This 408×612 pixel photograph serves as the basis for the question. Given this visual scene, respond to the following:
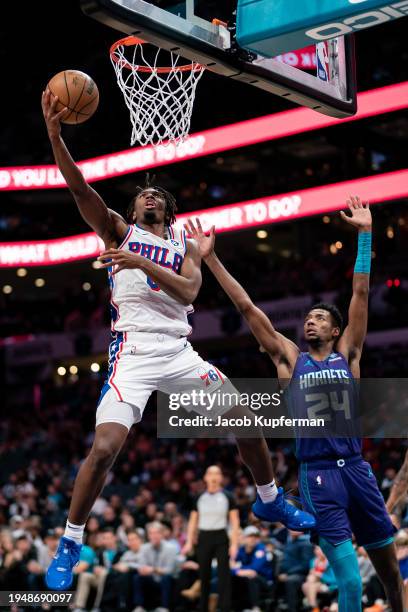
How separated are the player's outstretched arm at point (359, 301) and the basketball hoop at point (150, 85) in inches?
63.6

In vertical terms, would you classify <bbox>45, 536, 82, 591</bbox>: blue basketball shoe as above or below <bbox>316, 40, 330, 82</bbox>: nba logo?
below

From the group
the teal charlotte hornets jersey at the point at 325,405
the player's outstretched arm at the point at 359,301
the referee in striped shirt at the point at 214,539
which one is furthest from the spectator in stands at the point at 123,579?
the player's outstretched arm at the point at 359,301

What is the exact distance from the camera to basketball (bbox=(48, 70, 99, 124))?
18.5 feet

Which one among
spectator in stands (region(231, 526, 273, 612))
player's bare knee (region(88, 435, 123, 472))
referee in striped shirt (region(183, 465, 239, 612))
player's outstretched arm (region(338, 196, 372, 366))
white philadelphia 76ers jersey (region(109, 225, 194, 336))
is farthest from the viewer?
spectator in stands (region(231, 526, 273, 612))

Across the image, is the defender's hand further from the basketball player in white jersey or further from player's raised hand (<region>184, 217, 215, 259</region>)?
player's raised hand (<region>184, 217, 215, 259</region>)

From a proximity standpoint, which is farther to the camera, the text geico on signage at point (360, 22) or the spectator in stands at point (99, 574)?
the spectator in stands at point (99, 574)

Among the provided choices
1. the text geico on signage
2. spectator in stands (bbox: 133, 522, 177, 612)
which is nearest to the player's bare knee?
the text geico on signage

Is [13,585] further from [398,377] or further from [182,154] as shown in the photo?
[398,377]

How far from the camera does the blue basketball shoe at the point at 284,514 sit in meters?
5.93

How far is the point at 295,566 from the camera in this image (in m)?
10.9

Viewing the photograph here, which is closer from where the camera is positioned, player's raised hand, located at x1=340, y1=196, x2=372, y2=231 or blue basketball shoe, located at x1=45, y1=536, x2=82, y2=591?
blue basketball shoe, located at x1=45, y1=536, x2=82, y2=591

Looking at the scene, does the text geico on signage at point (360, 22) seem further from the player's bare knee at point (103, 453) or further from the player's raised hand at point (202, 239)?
the player's bare knee at point (103, 453)

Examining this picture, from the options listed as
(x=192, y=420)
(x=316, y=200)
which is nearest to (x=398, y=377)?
(x=192, y=420)

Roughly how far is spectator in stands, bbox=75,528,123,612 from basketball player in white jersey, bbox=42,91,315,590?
643 centimetres
